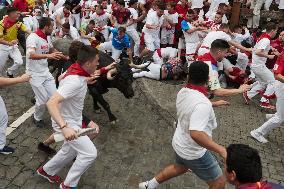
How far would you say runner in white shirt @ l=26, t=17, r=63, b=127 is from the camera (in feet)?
22.6

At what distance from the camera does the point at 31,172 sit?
19.6 ft

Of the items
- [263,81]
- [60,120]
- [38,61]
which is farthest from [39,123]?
[263,81]

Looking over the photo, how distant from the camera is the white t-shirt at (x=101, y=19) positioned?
12.8 meters

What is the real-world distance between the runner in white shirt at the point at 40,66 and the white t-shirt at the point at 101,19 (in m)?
5.88

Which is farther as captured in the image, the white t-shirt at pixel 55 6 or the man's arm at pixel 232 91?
the white t-shirt at pixel 55 6

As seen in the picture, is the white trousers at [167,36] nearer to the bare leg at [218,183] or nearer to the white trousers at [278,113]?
the white trousers at [278,113]

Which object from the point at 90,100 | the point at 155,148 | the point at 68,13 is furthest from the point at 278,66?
the point at 68,13

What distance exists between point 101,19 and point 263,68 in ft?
20.1

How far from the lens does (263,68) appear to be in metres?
9.15

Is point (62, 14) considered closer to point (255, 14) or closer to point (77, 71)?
point (255, 14)

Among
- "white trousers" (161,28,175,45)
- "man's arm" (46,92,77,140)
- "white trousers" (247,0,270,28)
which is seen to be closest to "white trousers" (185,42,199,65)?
"white trousers" (161,28,175,45)

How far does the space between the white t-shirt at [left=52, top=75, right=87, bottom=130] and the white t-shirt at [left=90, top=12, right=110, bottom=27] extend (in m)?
8.24

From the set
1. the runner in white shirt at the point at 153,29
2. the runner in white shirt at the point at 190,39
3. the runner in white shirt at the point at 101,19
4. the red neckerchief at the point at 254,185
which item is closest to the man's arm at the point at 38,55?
the red neckerchief at the point at 254,185

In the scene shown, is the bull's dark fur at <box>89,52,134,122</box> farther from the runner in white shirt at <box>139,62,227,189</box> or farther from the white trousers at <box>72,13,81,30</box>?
the white trousers at <box>72,13,81,30</box>
